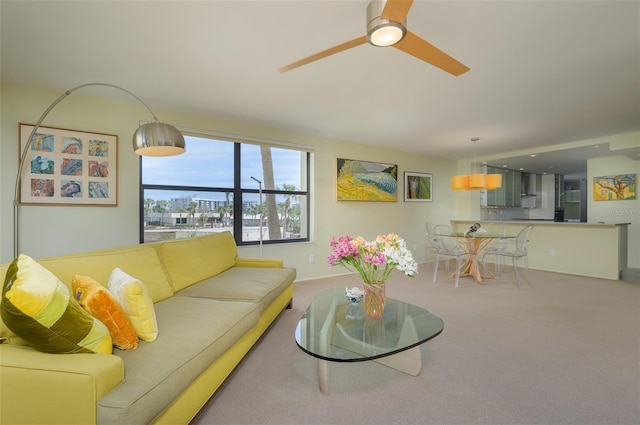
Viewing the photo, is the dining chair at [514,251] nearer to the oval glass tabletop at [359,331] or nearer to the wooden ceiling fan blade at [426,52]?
the oval glass tabletop at [359,331]

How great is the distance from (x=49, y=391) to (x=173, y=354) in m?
0.42

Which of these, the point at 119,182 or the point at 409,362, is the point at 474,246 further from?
the point at 119,182

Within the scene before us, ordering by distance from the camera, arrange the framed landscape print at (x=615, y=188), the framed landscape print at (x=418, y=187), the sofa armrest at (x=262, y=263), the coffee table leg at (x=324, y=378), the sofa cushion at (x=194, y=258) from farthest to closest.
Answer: the framed landscape print at (x=418, y=187), the framed landscape print at (x=615, y=188), the sofa armrest at (x=262, y=263), the sofa cushion at (x=194, y=258), the coffee table leg at (x=324, y=378)

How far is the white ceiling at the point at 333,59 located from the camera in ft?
5.76

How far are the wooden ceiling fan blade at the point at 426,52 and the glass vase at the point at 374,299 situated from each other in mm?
1430

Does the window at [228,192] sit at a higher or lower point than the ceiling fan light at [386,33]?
lower

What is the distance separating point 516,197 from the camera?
24.5ft

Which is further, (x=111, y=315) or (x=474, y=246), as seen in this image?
(x=474, y=246)

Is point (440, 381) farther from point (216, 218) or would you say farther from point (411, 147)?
point (411, 147)

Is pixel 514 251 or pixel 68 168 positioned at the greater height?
pixel 68 168

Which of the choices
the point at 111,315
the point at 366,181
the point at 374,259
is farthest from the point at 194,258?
the point at 366,181

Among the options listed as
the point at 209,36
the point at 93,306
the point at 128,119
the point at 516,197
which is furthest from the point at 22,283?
the point at 516,197

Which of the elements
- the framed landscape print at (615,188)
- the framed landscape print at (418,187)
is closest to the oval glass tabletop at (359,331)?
the framed landscape print at (418,187)

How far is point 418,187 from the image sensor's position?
19.6 ft
